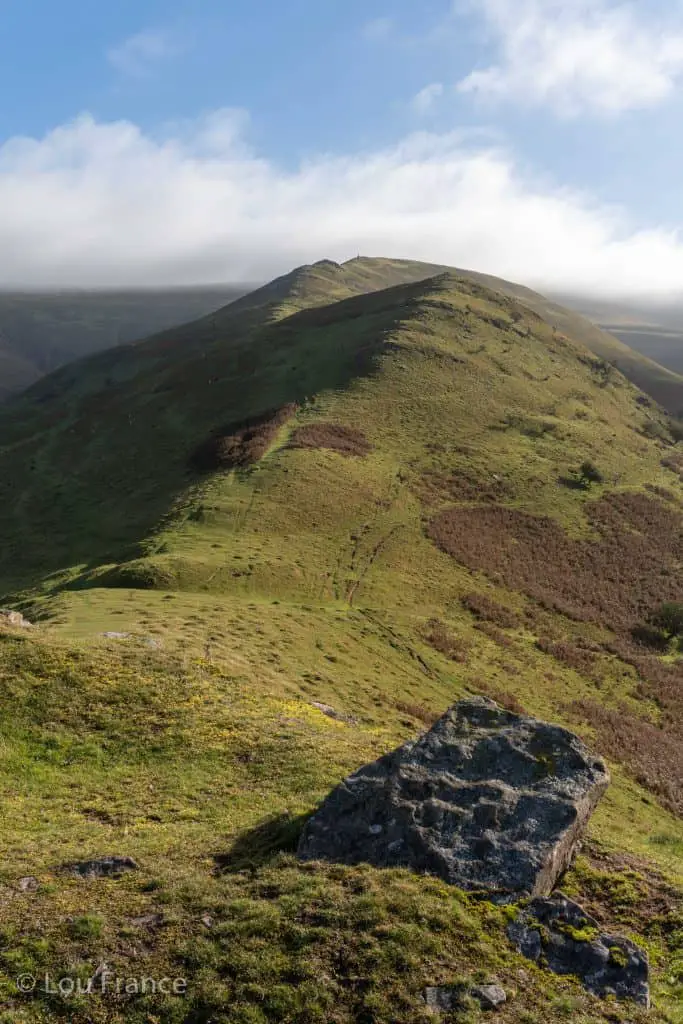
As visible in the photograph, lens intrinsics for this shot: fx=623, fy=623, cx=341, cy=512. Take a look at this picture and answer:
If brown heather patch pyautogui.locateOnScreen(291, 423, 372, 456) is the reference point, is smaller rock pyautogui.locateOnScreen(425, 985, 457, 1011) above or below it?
below

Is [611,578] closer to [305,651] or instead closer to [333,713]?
[305,651]

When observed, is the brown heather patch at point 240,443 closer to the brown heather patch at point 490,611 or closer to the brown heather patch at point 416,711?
the brown heather patch at point 490,611

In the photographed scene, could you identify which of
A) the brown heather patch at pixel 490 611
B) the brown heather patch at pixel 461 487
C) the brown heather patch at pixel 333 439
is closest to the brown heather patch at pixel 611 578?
the brown heather patch at pixel 490 611

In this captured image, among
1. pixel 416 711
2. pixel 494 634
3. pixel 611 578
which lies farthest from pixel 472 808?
pixel 611 578

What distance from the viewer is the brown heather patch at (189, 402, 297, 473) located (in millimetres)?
71438

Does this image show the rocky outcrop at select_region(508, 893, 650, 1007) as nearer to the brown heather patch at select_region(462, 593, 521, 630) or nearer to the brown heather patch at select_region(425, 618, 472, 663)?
the brown heather patch at select_region(425, 618, 472, 663)

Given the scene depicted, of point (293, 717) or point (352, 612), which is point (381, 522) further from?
point (293, 717)

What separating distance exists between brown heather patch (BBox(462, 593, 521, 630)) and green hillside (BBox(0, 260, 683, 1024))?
263mm

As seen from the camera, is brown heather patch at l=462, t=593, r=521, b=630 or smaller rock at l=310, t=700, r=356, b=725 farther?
brown heather patch at l=462, t=593, r=521, b=630

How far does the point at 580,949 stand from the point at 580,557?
55270 millimetres

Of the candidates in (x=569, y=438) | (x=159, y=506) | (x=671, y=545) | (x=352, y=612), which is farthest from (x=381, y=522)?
(x=569, y=438)

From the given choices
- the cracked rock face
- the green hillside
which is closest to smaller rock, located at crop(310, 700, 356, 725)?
the green hillside

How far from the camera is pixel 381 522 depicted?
60.4m

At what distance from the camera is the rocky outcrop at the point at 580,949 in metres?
11.2
